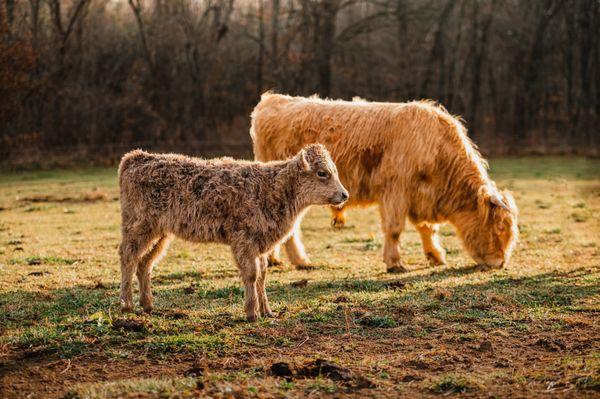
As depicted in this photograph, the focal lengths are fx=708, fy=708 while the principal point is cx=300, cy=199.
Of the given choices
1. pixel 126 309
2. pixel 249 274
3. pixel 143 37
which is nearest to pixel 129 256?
pixel 126 309

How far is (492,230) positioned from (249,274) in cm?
508

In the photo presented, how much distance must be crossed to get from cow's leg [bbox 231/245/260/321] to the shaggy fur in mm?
3929

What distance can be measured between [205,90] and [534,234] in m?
27.0

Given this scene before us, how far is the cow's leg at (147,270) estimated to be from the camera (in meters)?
7.79

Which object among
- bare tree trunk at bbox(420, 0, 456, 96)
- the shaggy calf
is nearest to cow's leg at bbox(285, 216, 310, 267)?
the shaggy calf

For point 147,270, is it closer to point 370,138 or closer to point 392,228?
point 392,228

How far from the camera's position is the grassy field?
5609 millimetres

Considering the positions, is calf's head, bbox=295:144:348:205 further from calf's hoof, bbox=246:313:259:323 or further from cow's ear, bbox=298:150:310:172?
calf's hoof, bbox=246:313:259:323

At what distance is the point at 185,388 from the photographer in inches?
211

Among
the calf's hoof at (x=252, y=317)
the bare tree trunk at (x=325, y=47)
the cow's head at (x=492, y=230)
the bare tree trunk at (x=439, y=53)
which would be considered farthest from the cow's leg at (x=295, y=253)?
the bare tree trunk at (x=439, y=53)

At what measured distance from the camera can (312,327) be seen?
7.27 meters

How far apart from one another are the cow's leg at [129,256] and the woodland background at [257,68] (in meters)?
24.4

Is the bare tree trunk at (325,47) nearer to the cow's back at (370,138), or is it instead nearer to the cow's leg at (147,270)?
the cow's back at (370,138)

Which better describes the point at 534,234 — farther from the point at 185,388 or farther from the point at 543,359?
the point at 185,388
